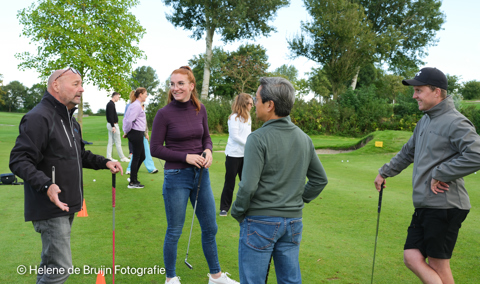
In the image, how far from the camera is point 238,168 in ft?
22.3

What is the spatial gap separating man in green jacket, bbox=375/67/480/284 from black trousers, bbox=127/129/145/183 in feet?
21.9

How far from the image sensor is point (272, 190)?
2.74 meters

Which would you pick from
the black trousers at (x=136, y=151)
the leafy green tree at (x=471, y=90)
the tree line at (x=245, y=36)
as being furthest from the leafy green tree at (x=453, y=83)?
the black trousers at (x=136, y=151)

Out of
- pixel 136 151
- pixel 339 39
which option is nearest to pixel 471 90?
pixel 339 39

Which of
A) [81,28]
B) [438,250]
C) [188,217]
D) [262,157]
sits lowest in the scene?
[188,217]

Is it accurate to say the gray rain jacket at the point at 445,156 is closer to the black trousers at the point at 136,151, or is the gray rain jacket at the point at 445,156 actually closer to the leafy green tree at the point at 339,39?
the black trousers at the point at 136,151

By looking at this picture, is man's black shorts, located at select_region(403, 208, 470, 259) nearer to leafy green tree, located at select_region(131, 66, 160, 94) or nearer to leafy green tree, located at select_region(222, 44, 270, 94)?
leafy green tree, located at select_region(222, 44, 270, 94)

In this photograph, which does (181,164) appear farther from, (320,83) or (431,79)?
(320,83)

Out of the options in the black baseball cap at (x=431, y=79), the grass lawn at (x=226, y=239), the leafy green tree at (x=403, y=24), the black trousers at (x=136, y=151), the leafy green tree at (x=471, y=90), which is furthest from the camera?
the leafy green tree at (x=471, y=90)

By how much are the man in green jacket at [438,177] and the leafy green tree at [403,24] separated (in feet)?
128

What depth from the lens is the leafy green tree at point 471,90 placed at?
56259mm

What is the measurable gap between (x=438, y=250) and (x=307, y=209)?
399 cm

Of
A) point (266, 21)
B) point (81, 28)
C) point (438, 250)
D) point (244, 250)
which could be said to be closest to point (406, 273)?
point (438, 250)

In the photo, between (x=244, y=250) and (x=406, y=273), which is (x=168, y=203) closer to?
(x=244, y=250)
